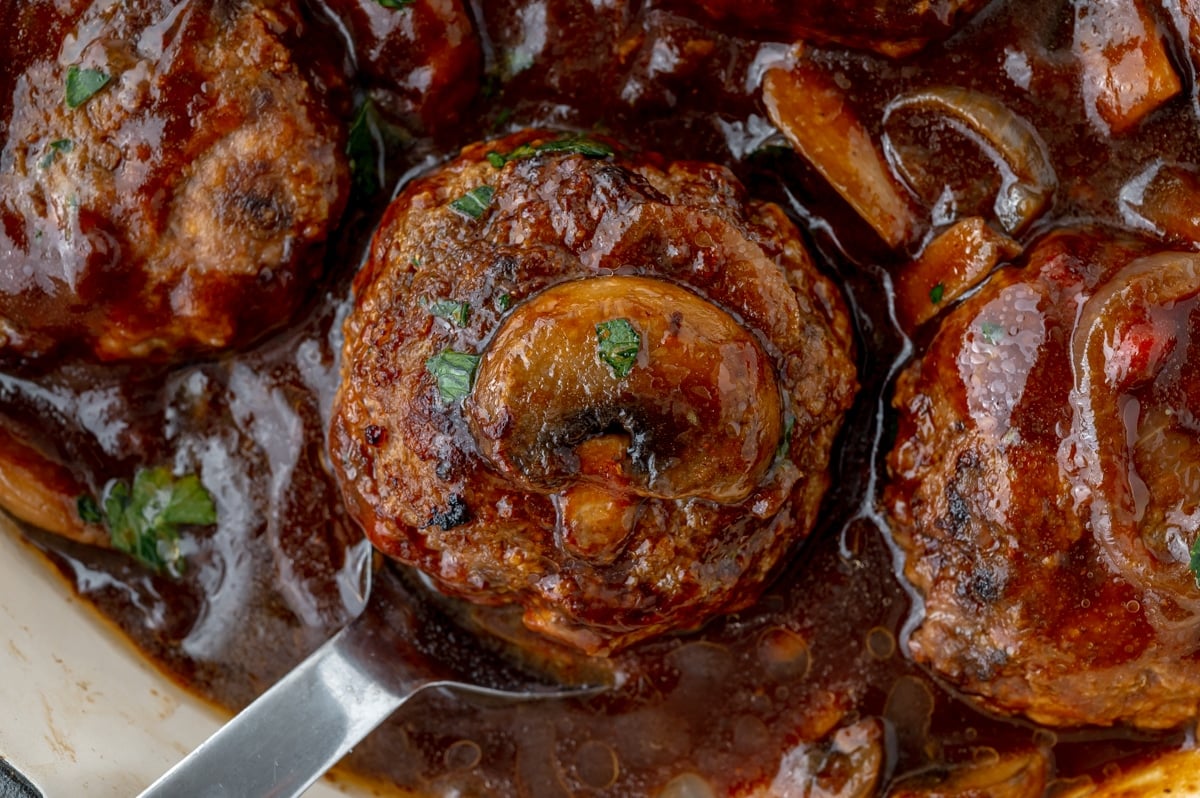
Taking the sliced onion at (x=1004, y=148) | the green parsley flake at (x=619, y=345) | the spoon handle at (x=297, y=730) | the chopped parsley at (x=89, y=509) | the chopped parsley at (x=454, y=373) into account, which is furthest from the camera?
the chopped parsley at (x=89, y=509)

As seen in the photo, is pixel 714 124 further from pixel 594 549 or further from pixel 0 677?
pixel 0 677

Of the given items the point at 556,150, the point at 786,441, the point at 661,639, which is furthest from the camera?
the point at 661,639

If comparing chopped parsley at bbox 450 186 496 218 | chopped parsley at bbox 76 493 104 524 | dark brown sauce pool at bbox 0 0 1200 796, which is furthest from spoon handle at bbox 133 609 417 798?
chopped parsley at bbox 450 186 496 218

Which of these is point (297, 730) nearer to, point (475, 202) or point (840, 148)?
point (475, 202)

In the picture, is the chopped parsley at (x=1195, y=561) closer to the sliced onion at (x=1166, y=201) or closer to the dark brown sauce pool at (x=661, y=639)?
the dark brown sauce pool at (x=661, y=639)

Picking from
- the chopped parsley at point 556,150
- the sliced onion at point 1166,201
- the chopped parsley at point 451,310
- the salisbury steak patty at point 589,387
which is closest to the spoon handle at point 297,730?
the salisbury steak patty at point 589,387

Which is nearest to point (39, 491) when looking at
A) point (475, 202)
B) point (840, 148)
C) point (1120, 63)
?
point (475, 202)
